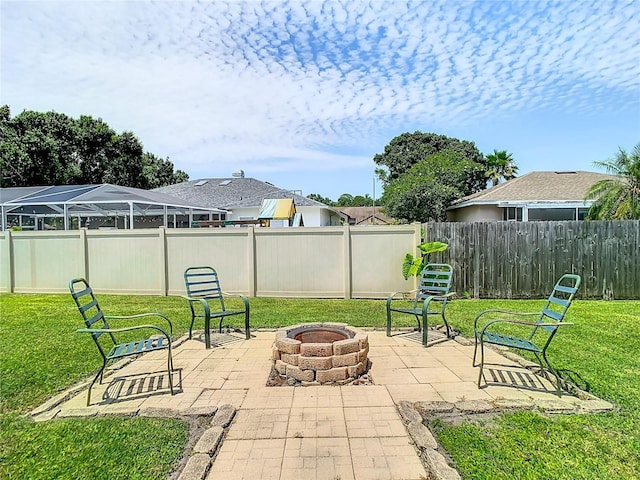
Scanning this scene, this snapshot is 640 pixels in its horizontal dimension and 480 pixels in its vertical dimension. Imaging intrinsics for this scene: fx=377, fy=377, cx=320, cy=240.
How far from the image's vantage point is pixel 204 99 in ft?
37.6

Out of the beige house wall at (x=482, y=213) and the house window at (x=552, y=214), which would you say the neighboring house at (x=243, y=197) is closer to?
the beige house wall at (x=482, y=213)

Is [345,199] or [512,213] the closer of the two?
[512,213]

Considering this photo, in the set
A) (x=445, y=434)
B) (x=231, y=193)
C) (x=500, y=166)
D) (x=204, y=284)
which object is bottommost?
(x=445, y=434)

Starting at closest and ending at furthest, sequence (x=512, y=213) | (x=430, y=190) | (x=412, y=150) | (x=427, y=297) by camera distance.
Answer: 1. (x=427, y=297)
2. (x=512, y=213)
3. (x=430, y=190)
4. (x=412, y=150)

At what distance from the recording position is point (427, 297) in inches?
213

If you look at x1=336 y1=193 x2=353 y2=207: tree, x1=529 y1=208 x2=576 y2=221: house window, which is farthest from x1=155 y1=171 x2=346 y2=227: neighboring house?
x1=336 y1=193 x2=353 y2=207: tree

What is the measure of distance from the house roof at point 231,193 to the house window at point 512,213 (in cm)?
1012

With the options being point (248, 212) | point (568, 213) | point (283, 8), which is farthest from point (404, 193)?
point (283, 8)

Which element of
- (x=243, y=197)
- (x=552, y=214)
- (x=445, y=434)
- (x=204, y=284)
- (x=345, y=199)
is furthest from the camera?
(x=345, y=199)

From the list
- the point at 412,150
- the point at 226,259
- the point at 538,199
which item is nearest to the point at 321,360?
the point at 226,259

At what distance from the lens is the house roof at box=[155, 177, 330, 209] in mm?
22500

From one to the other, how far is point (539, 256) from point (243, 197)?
17377 mm

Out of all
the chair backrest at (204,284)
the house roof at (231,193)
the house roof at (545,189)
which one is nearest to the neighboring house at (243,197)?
the house roof at (231,193)

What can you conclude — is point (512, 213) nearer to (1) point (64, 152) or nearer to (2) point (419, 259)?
(2) point (419, 259)
